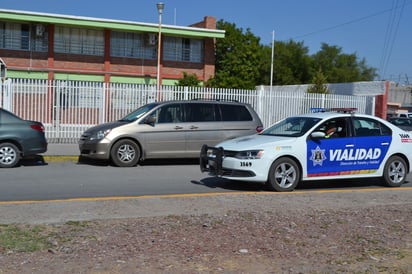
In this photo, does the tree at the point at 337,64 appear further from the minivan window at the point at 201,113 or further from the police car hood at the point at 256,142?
the police car hood at the point at 256,142

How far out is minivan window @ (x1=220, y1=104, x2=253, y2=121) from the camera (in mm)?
14133

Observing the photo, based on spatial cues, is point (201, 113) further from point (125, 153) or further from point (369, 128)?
point (369, 128)

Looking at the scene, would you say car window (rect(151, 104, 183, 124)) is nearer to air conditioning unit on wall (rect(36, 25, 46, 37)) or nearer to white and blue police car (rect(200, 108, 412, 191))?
white and blue police car (rect(200, 108, 412, 191))

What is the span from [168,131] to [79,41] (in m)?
22.3

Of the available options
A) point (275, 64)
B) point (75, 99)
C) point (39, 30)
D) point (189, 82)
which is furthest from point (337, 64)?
point (75, 99)

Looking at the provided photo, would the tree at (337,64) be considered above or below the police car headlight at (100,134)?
above

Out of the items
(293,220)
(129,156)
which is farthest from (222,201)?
(129,156)

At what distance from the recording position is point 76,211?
737 cm

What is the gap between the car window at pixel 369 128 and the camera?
10.4 m

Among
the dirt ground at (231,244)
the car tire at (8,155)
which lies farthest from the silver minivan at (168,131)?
the dirt ground at (231,244)

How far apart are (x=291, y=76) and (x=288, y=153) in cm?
5047

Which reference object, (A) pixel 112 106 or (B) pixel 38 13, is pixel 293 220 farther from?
(B) pixel 38 13

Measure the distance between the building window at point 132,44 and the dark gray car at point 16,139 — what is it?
22.4 metres

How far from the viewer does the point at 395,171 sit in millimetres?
10664
